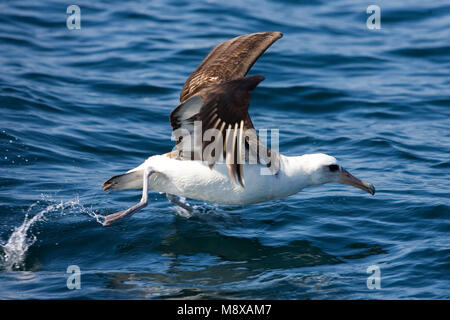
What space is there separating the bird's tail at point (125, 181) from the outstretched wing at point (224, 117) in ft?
1.92

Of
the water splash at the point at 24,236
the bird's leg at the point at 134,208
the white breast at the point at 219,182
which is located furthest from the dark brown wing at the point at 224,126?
the water splash at the point at 24,236

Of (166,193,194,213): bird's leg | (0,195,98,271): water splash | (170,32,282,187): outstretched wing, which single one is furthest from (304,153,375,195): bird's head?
(0,195,98,271): water splash

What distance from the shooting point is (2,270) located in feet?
22.9

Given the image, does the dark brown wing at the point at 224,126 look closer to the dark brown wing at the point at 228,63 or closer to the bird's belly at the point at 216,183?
the bird's belly at the point at 216,183

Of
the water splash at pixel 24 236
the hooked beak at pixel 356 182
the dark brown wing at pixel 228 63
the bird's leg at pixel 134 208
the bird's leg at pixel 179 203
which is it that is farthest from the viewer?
the dark brown wing at pixel 228 63

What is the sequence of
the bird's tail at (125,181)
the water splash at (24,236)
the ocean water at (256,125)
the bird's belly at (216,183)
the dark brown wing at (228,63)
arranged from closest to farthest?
the ocean water at (256,125), the water splash at (24,236), the bird's belly at (216,183), the bird's tail at (125,181), the dark brown wing at (228,63)

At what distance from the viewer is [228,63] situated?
8.93m

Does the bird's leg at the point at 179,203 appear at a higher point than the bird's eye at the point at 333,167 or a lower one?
lower

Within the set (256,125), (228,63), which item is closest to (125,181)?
(228,63)

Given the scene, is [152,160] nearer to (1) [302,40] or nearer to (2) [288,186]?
(2) [288,186]

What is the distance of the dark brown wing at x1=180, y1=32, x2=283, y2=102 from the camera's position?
8.74 m

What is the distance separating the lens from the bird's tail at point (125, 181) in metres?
7.96

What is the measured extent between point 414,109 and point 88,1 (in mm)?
9590

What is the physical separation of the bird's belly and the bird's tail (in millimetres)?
273
